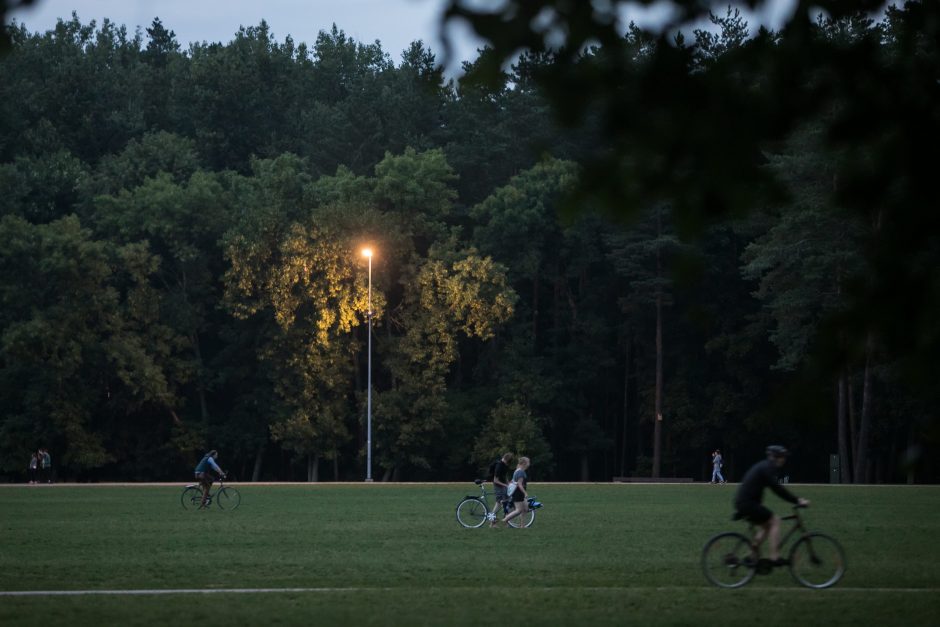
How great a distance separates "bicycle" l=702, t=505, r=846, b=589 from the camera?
58.0 ft

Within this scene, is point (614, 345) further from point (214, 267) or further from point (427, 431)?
point (214, 267)

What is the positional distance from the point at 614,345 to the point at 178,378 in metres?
25.4

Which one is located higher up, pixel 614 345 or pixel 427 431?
pixel 614 345

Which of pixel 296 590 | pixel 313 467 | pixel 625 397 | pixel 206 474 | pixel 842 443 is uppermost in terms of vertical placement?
pixel 625 397

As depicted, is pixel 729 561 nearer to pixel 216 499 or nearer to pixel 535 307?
pixel 216 499

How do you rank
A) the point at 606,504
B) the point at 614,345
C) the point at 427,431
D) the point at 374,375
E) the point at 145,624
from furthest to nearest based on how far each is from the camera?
1. the point at 614,345
2. the point at 374,375
3. the point at 427,431
4. the point at 606,504
5. the point at 145,624

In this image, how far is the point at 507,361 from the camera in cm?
7831

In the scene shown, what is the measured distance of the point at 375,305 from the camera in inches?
2842

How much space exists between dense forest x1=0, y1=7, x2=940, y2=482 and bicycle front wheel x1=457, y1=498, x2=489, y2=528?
34.3 meters

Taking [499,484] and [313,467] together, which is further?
[313,467]

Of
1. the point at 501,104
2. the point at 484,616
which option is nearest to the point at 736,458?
the point at 501,104

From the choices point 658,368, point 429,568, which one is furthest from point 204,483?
point 658,368

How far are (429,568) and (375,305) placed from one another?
52036 mm

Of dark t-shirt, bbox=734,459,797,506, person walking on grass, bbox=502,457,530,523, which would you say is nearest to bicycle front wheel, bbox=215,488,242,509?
person walking on grass, bbox=502,457,530,523
